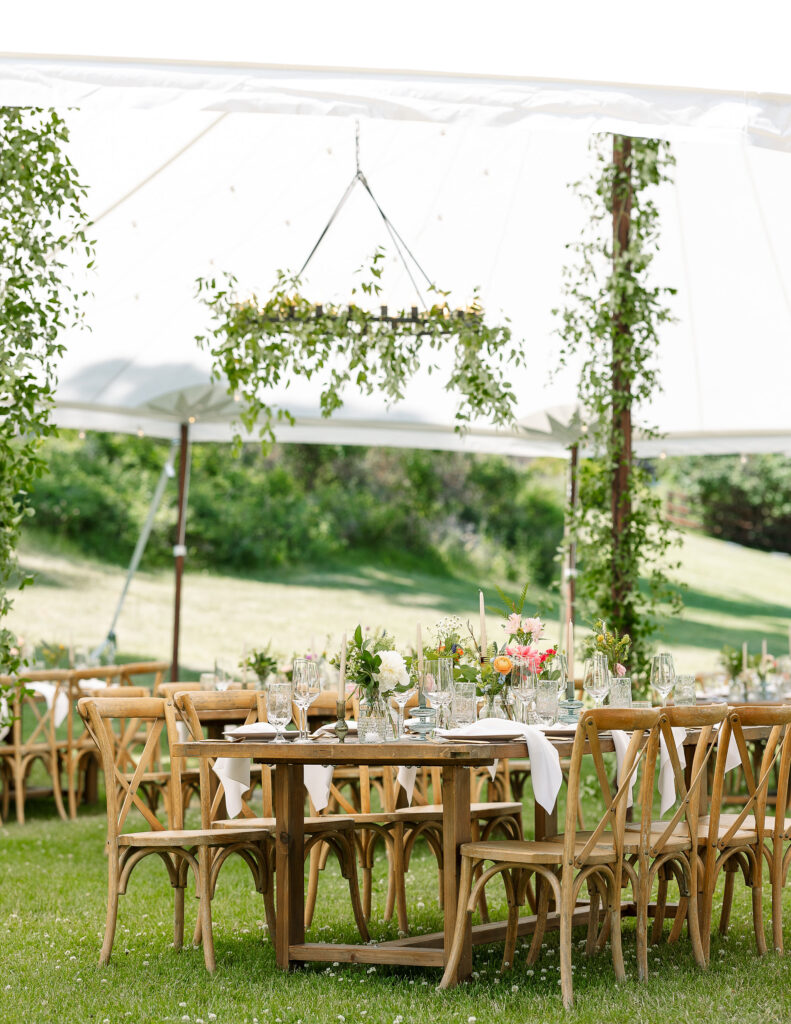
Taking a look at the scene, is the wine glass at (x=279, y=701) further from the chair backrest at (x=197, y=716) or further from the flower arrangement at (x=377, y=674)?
the chair backrest at (x=197, y=716)

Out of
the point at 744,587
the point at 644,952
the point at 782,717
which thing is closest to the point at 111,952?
the point at 644,952

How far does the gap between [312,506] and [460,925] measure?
15418 mm

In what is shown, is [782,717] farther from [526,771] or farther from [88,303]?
[88,303]

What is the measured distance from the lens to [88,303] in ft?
25.8

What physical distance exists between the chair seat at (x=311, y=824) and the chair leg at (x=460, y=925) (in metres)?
0.62

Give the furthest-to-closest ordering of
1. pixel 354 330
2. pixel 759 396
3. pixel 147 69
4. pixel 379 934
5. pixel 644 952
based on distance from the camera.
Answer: pixel 759 396, pixel 354 330, pixel 379 934, pixel 644 952, pixel 147 69

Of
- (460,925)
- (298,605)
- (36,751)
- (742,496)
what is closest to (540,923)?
(460,925)

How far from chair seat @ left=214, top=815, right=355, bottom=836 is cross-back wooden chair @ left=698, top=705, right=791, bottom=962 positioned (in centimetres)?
118

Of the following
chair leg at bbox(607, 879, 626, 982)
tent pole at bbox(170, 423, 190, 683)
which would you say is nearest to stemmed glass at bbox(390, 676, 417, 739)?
chair leg at bbox(607, 879, 626, 982)

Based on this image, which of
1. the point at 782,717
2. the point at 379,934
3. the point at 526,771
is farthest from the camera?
the point at 526,771

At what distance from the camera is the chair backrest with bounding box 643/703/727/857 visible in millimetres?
3707

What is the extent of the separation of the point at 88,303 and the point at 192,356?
2.58 feet

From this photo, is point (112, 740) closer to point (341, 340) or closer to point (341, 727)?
point (341, 727)

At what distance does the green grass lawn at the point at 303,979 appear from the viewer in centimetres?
337
